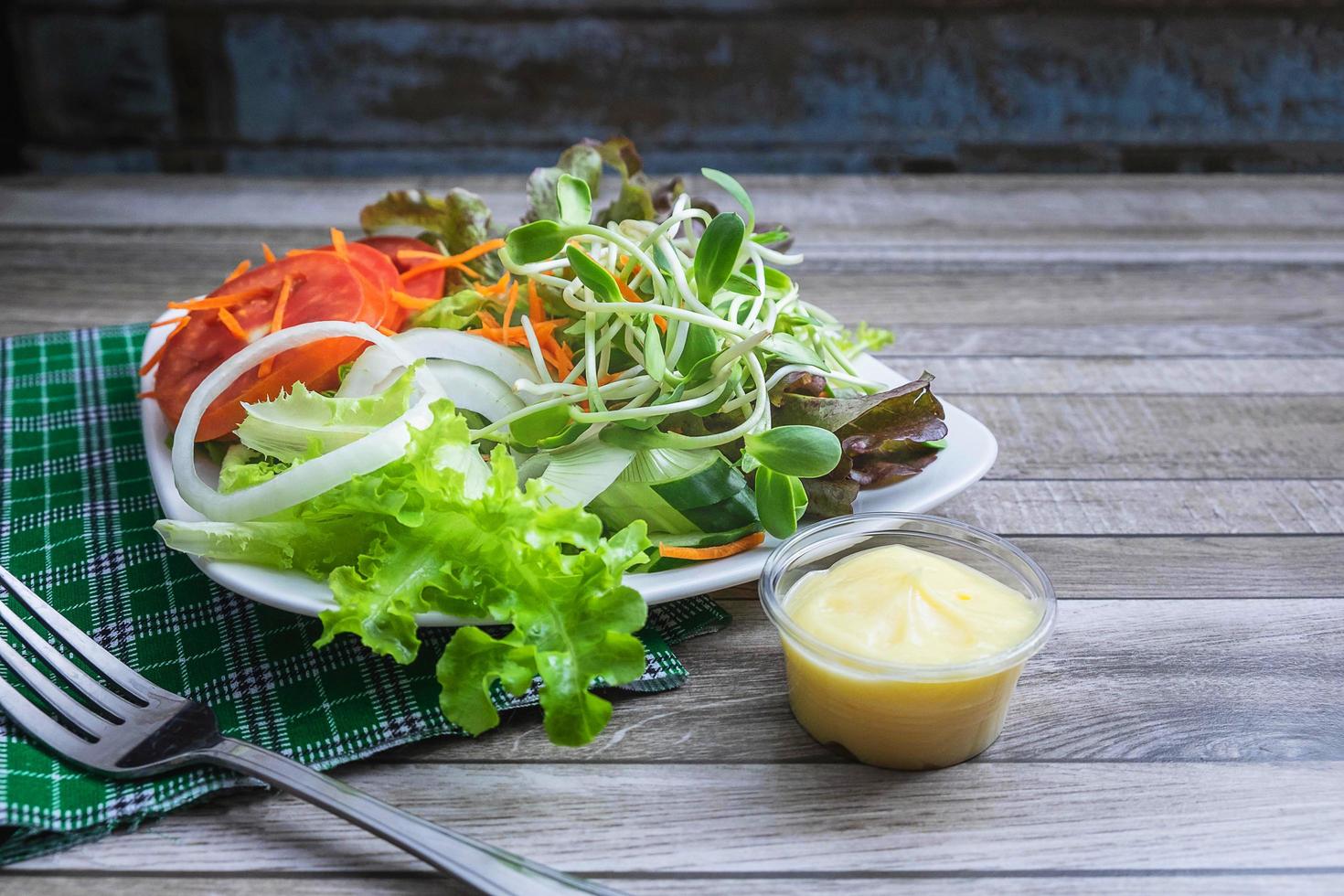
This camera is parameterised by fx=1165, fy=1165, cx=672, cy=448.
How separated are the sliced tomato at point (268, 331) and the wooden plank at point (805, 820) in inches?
24.4

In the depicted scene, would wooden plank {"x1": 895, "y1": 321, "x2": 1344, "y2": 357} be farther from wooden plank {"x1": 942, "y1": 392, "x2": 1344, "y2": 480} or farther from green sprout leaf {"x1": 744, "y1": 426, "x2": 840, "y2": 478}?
green sprout leaf {"x1": 744, "y1": 426, "x2": 840, "y2": 478}

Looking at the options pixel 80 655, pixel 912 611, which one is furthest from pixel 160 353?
pixel 912 611

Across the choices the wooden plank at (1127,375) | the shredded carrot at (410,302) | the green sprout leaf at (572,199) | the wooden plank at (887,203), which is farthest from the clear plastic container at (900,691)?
the wooden plank at (887,203)

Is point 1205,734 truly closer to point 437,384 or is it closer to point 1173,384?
point 437,384

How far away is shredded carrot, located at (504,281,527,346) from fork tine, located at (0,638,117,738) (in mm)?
707

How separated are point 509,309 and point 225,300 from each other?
0.47 meters

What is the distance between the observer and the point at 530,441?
4.91 ft

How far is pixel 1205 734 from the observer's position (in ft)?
4.07

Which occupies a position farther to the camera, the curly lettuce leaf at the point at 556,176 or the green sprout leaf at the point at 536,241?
the curly lettuce leaf at the point at 556,176

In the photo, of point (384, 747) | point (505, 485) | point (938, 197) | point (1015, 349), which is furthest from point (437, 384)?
point (938, 197)

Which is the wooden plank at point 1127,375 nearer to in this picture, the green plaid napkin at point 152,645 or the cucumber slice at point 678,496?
the cucumber slice at point 678,496

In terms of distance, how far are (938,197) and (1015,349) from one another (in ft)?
4.73

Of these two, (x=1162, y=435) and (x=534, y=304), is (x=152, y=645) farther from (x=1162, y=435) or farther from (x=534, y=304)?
(x=1162, y=435)

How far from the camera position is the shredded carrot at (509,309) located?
1.64 m
